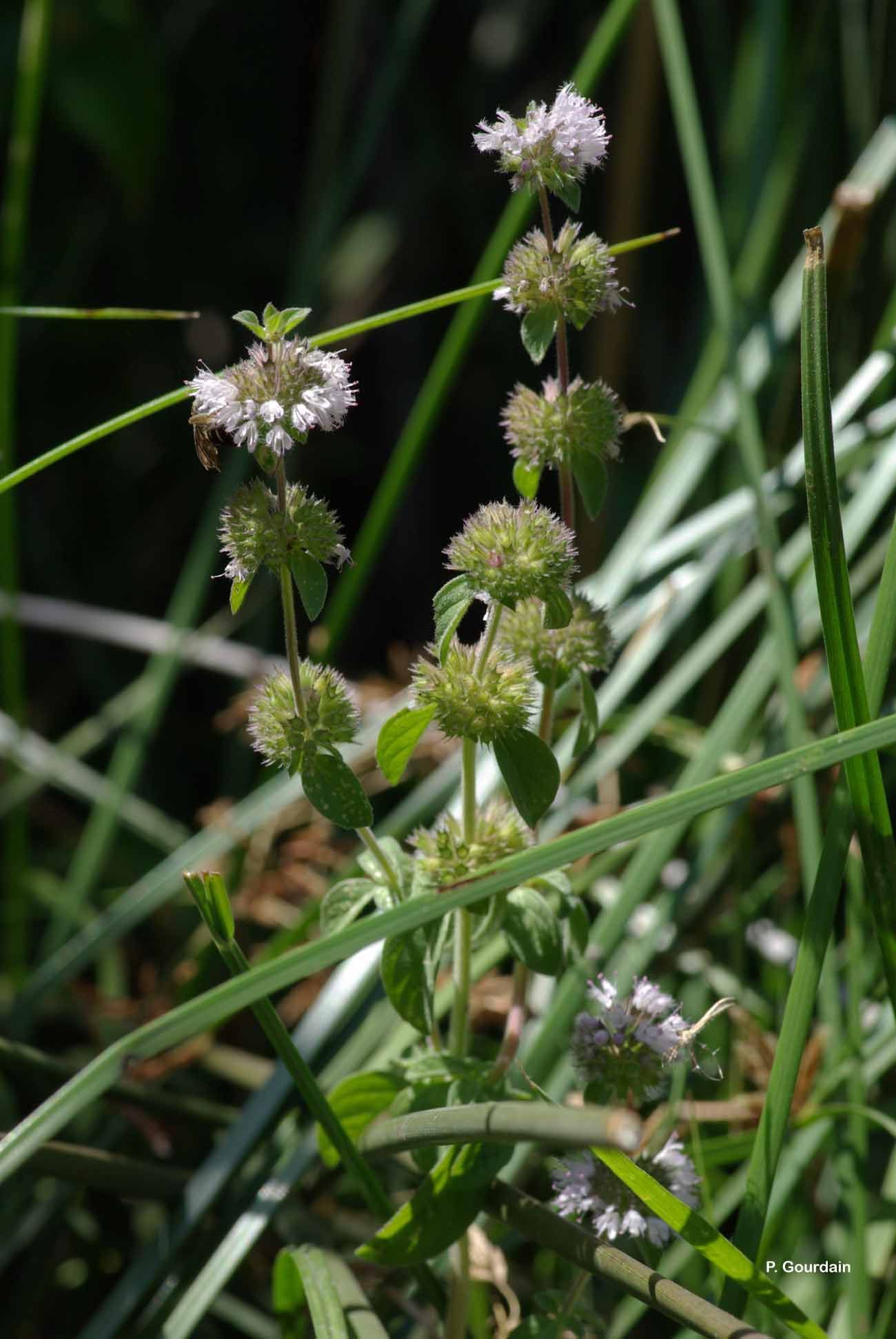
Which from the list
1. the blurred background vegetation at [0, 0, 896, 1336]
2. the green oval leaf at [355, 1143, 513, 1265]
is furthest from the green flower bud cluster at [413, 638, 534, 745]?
the blurred background vegetation at [0, 0, 896, 1336]

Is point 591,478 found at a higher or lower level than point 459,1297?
higher

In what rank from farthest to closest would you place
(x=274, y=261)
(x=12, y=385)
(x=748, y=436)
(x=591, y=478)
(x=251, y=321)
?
(x=274, y=261), (x=12, y=385), (x=748, y=436), (x=591, y=478), (x=251, y=321)

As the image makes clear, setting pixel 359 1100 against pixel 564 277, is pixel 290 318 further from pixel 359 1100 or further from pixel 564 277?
pixel 359 1100

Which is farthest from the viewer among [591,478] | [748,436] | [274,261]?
[274,261]

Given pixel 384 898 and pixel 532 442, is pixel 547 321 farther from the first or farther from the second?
pixel 384 898

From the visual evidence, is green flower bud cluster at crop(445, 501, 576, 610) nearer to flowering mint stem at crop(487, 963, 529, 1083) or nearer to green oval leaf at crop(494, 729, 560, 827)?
green oval leaf at crop(494, 729, 560, 827)

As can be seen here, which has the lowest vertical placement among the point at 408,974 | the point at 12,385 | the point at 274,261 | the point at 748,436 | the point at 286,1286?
the point at 286,1286

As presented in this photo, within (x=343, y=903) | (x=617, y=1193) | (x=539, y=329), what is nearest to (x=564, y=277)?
(x=539, y=329)

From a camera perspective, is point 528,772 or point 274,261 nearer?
point 528,772
